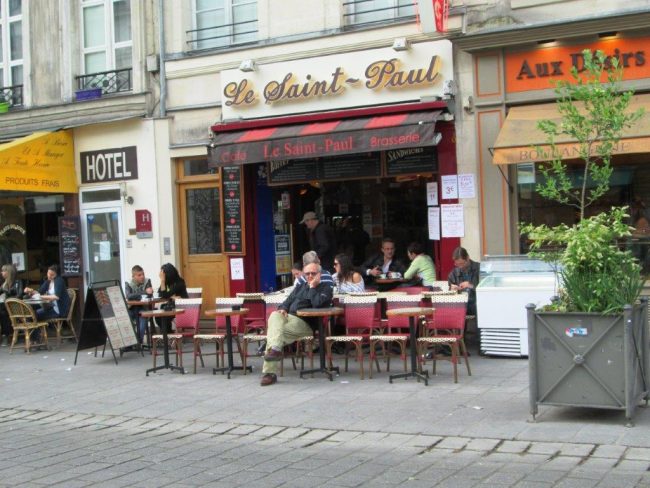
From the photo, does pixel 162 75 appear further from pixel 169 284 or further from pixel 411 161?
pixel 411 161

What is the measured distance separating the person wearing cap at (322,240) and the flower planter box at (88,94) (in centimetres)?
493

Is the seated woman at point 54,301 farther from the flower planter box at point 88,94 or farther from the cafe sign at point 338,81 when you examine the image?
the cafe sign at point 338,81

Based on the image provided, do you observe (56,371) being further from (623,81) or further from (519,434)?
(623,81)

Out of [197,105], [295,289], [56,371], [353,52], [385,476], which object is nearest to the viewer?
[385,476]

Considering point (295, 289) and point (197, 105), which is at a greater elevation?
point (197, 105)

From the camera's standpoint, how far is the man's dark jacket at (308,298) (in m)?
10.1

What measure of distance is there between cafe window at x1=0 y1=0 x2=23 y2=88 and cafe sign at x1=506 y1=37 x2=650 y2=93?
971cm

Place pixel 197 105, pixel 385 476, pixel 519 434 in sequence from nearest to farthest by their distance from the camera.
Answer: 1. pixel 385 476
2. pixel 519 434
3. pixel 197 105

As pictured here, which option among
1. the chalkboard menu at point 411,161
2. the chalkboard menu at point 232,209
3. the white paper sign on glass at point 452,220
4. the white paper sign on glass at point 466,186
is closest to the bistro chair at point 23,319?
the chalkboard menu at point 232,209

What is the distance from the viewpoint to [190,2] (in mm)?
14781

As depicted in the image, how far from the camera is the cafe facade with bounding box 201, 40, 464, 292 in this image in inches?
486

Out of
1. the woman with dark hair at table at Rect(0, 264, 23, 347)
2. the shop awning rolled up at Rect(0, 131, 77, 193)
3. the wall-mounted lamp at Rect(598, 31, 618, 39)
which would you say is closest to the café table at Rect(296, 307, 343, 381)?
the wall-mounted lamp at Rect(598, 31, 618, 39)

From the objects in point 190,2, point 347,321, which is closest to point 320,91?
point 190,2

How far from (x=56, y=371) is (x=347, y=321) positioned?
4.33 metres
